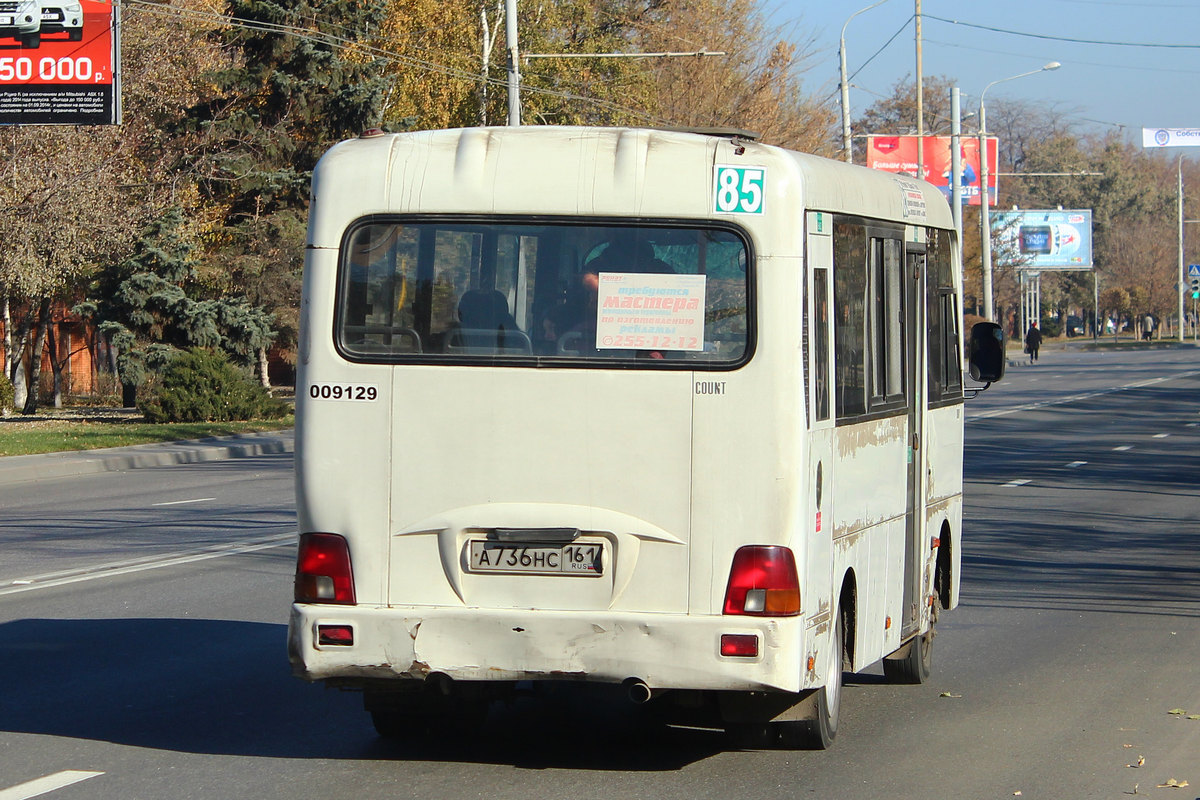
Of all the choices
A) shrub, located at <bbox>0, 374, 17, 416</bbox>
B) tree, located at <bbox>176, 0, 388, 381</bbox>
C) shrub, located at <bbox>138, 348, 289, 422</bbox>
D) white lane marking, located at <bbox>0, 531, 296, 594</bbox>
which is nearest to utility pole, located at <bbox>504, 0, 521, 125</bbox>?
shrub, located at <bbox>138, 348, 289, 422</bbox>

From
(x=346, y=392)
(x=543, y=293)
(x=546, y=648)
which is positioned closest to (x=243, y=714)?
(x=346, y=392)

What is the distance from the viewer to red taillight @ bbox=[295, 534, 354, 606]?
6121 millimetres

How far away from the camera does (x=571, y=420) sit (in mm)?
6051

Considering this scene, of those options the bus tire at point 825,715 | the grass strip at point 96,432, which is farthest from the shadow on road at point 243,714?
the grass strip at point 96,432

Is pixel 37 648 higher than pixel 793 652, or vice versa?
pixel 793 652

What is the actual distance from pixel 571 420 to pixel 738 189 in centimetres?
106

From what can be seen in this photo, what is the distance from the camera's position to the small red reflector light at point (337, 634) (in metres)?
6.04

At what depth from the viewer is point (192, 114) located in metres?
40.8

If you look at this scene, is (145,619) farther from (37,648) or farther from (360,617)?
(360,617)

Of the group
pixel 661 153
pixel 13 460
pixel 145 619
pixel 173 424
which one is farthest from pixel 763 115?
pixel 661 153

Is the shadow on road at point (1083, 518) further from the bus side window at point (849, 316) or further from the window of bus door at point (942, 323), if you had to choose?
the bus side window at point (849, 316)

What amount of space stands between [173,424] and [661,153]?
26741mm

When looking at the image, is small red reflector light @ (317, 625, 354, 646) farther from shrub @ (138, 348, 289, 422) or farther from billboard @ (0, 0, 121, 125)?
shrub @ (138, 348, 289, 422)

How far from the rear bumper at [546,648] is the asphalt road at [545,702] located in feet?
1.51
